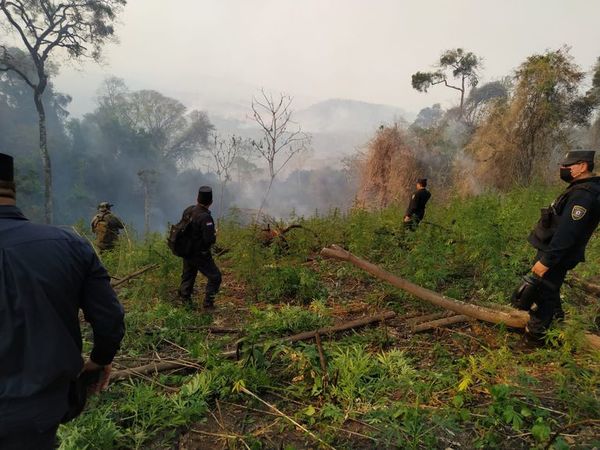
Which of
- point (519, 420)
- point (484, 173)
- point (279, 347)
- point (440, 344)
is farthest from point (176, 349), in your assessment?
point (484, 173)

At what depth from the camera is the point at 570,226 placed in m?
2.97

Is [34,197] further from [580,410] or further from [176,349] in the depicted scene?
[580,410]

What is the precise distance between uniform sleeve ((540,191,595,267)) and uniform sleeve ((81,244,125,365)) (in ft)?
10.4

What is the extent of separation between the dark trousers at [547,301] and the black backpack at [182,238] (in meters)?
4.03

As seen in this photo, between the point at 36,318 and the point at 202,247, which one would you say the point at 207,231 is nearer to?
the point at 202,247

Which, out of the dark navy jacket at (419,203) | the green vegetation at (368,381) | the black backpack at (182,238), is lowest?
the green vegetation at (368,381)

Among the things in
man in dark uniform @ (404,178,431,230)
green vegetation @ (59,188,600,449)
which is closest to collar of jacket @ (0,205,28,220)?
green vegetation @ (59,188,600,449)

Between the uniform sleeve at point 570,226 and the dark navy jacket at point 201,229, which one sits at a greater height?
the uniform sleeve at point 570,226

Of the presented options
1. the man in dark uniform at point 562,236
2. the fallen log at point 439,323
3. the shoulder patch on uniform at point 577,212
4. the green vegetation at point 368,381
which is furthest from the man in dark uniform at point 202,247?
the shoulder patch on uniform at point 577,212

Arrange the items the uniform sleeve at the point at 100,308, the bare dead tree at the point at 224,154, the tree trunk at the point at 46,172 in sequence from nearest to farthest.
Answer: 1. the uniform sleeve at the point at 100,308
2. the tree trunk at the point at 46,172
3. the bare dead tree at the point at 224,154

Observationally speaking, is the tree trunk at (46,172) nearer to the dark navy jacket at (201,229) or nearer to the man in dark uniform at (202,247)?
the man in dark uniform at (202,247)

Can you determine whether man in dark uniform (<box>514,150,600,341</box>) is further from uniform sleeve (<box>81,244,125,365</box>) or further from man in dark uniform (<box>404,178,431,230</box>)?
man in dark uniform (<box>404,178,431,230</box>)

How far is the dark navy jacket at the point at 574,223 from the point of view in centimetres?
294

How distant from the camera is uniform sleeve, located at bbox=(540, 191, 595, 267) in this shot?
9.62 ft
